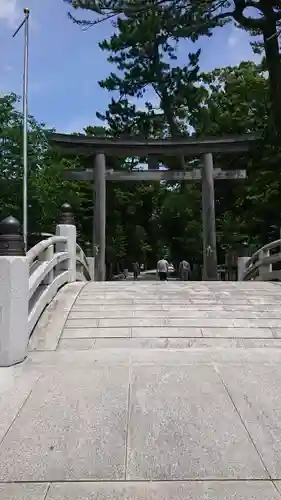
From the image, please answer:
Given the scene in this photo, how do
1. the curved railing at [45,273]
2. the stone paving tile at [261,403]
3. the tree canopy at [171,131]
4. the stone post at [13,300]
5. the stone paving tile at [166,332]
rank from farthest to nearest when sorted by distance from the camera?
the tree canopy at [171,131] → the curved railing at [45,273] → the stone paving tile at [166,332] → the stone post at [13,300] → the stone paving tile at [261,403]

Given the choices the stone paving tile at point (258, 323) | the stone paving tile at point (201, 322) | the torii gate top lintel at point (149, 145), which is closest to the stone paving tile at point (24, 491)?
the stone paving tile at point (201, 322)

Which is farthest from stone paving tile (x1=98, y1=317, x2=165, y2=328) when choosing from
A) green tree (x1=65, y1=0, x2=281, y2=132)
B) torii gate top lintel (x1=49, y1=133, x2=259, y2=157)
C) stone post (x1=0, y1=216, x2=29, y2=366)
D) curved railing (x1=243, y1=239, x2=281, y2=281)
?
torii gate top lintel (x1=49, y1=133, x2=259, y2=157)

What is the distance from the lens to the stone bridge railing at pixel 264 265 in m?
11.3

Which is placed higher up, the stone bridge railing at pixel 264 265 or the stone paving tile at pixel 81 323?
the stone bridge railing at pixel 264 265

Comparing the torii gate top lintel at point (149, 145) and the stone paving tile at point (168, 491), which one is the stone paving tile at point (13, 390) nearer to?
the stone paving tile at point (168, 491)

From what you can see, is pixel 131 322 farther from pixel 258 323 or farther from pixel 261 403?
pixel 261 403

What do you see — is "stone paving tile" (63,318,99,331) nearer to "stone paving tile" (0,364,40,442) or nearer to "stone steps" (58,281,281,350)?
"stone steps" (58,281,281,350)

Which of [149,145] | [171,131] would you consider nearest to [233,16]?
[149,145]

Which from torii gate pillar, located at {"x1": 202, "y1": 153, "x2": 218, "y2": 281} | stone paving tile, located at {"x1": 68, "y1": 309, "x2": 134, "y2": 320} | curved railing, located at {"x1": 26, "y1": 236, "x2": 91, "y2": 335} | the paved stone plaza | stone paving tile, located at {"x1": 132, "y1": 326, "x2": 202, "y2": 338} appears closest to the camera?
the paved stone plaza

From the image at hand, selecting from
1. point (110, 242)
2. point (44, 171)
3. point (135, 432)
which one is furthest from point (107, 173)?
point (135, 432)

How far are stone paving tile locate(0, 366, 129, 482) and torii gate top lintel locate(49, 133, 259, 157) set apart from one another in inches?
697

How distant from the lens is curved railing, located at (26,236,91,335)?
630 centimetres

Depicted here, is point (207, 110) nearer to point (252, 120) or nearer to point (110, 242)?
point (252, 120)

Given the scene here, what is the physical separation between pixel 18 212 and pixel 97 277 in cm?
426
